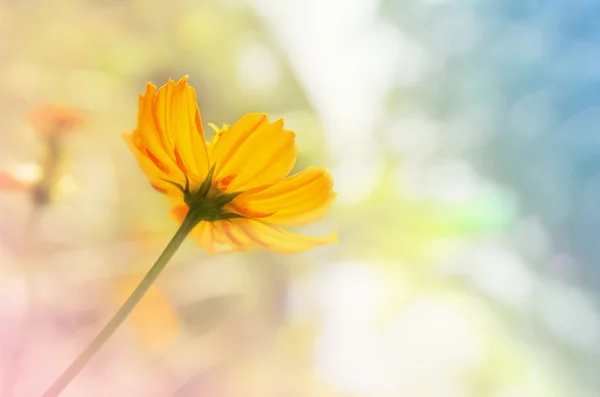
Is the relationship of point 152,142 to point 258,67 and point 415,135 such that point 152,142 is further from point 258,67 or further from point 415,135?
point 415,135

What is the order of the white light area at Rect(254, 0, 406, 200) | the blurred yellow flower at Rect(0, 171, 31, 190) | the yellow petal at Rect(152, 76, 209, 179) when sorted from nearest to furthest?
the yellow petal at Rect(152, 76, 209, 179), the blurred yellow flower at Rect(0, 171, 31, 190), the white light area at Rect(254, 0, 406, 200)

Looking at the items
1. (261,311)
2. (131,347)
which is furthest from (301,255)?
(131,347)

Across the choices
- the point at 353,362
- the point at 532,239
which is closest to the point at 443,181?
the point at 532,239

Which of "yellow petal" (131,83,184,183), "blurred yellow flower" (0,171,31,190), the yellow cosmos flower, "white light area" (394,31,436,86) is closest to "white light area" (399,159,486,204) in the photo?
"white light area" (394,31,436,86)

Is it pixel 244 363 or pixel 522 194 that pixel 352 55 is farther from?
pixel 244 363

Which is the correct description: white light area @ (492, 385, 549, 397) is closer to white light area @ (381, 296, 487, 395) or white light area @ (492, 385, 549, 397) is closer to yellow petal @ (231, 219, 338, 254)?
white light area @ (381, 296, 487, 395)

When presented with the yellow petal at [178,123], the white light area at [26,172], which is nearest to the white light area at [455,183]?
the yellow petal at [178,123]

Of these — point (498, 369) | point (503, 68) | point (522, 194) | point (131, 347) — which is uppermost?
point (503, 68)
